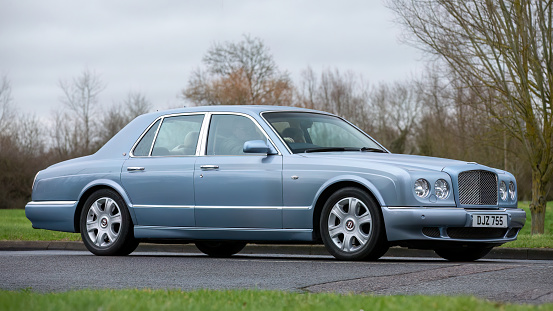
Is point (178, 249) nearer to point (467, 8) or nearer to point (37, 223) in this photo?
point (37, 223)

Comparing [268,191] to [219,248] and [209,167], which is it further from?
[219,248]

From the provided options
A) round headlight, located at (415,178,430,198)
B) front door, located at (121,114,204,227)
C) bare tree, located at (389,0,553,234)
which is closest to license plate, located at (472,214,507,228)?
round headlight, located at (415,178,430,198)

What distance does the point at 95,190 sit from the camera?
11008 mm

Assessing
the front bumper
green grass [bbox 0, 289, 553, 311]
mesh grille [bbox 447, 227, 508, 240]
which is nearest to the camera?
green grass [bbox 0, 289, 553, 311]

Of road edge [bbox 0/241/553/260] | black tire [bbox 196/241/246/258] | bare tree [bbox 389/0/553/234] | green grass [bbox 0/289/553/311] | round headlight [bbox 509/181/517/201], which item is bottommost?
road edge [bbox 0/241/553/260]

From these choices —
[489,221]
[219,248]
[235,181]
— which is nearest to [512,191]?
[489,221]

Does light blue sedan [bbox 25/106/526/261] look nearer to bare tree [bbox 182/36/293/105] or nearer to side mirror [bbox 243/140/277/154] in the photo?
side mirror [bbox 243/140/277/154]

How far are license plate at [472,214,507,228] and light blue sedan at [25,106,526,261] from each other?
0.01m

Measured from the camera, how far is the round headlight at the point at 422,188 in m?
8.87

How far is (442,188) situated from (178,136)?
3.41 metres

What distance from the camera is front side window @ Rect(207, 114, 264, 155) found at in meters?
10.1

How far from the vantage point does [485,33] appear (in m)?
17.7

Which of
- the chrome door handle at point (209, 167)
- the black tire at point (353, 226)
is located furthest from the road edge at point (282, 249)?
the black tire at point (353, 226)

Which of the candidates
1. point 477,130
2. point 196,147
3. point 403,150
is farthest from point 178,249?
point 403,150
